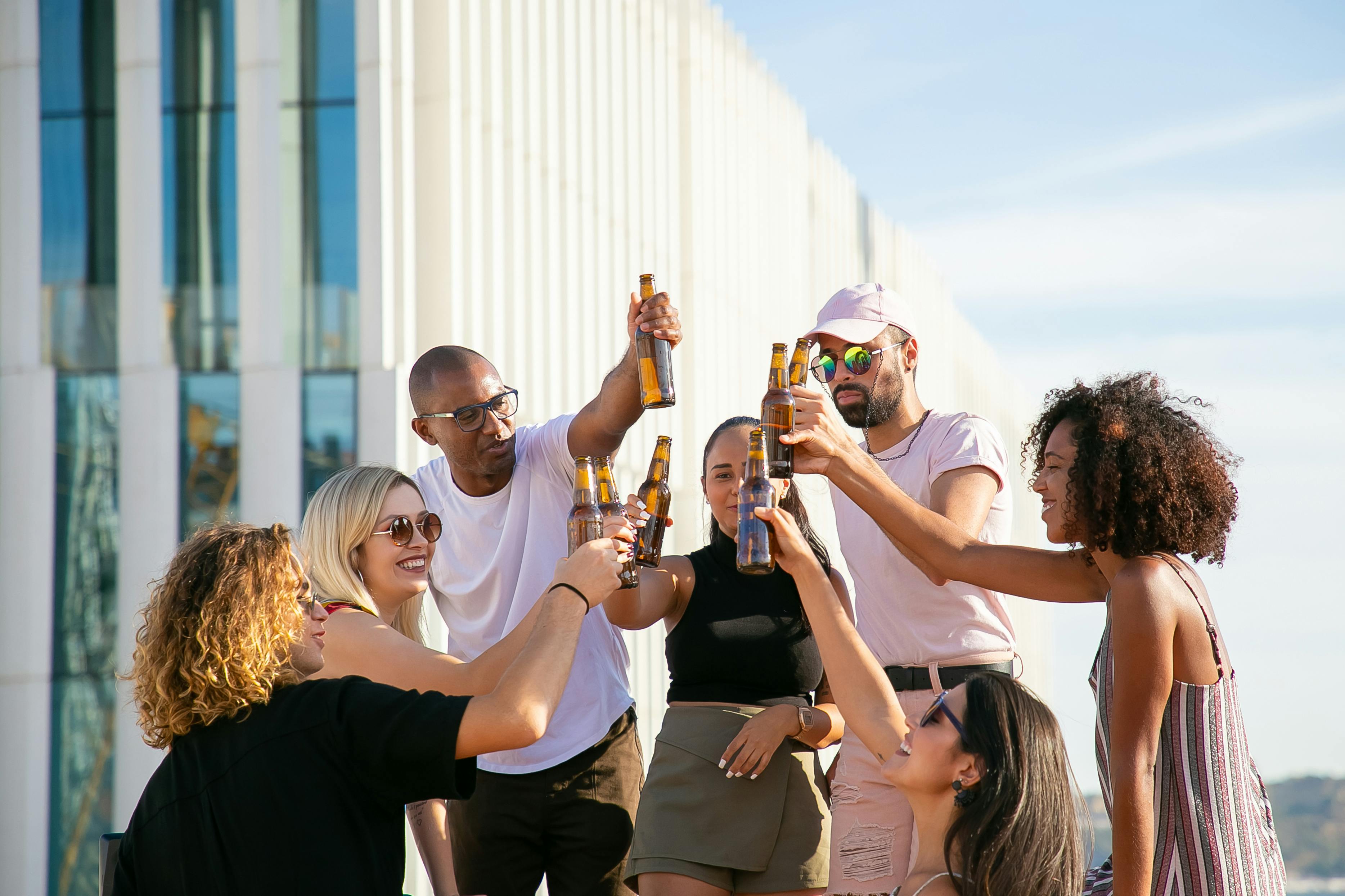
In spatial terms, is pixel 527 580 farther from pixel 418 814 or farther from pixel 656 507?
pixel 418 814

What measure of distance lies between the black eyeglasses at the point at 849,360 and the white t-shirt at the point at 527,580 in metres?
0.73

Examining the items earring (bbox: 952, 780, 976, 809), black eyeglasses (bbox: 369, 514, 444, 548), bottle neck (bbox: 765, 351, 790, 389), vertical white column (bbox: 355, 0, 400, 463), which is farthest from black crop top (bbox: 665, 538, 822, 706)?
vertical white column (bbox: 355, 0, 400, 463)

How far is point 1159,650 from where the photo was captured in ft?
8.39

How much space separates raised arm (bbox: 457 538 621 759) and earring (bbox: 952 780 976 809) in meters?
0.77

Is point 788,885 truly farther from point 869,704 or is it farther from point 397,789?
point 397,789

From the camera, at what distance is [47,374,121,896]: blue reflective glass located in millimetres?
11531

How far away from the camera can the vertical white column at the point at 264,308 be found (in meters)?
11.6

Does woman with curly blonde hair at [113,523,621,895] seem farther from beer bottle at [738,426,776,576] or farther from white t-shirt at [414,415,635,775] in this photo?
white t-shirt at [414,415,635,775]

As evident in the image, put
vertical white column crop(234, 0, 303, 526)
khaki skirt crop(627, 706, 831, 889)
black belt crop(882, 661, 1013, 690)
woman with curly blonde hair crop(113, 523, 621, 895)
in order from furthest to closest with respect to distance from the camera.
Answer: vertical white column crop(234, 0, 303, 526), khaki skirt crop(627, 706, 831, 889), black belt crop(882, 661, 1013, 690), woman with curly blonde hair crop(113, 523, 621, 895)

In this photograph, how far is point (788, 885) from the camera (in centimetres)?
375

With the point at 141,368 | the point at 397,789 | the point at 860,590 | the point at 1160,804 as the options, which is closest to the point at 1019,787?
the point at 1160,804

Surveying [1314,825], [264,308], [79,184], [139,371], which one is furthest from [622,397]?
[1314,825]

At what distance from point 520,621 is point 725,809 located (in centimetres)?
79

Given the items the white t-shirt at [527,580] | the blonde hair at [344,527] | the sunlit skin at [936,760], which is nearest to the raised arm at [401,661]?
the blonde hair at [344,527]
